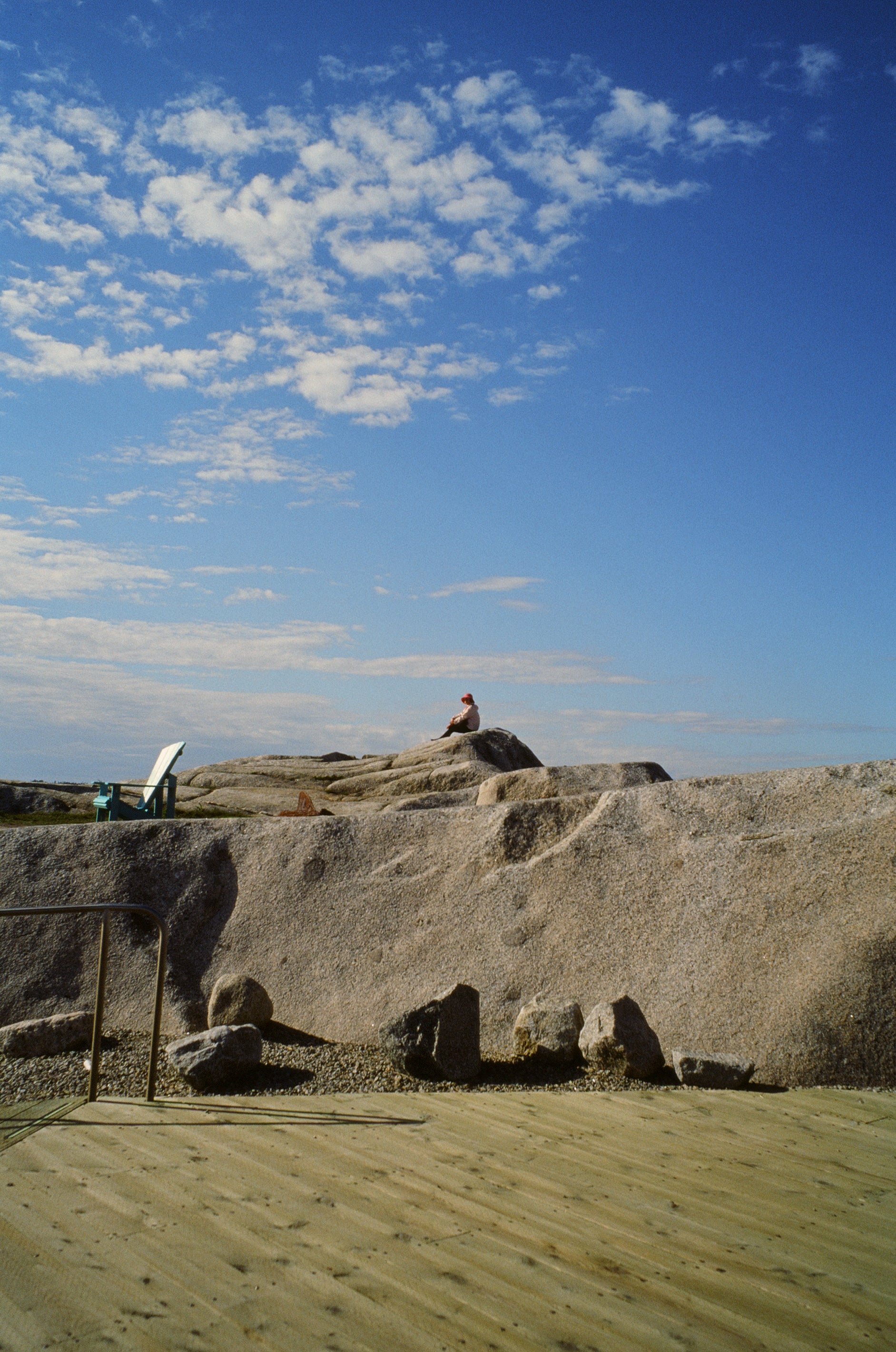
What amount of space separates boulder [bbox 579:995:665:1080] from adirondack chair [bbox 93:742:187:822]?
6119 millimetres

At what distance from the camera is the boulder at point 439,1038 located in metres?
5.22

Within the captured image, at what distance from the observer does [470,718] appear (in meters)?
14.3

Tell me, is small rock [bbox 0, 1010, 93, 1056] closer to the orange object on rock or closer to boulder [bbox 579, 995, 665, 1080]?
boulder [bbox 579, 995, 665, 1080]

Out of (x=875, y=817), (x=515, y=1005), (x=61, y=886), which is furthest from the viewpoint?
(x=61, y=886)

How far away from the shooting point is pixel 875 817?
5.59m

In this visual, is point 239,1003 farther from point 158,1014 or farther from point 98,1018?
point 98,1018

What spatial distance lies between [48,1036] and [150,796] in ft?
14.8

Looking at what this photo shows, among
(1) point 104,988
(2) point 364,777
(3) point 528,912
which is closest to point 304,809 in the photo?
(2) point 364,777

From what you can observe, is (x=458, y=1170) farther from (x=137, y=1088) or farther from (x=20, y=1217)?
(x=137, y=1088)

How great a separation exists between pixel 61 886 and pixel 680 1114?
539cm

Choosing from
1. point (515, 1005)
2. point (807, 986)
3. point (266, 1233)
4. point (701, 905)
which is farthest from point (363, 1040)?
point (266, 1233)

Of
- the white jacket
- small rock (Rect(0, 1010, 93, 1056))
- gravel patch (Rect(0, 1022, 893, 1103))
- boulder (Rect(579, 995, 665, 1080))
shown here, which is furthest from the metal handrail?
the white jacket

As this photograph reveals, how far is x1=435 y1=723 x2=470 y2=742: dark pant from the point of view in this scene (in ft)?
47.1

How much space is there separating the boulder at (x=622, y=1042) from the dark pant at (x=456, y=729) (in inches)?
358
